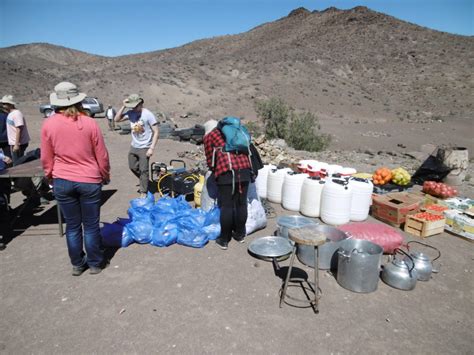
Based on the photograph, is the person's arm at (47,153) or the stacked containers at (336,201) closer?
the person's arm at (47,153)

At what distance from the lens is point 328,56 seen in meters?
50.1

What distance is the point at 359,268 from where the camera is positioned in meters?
3.79

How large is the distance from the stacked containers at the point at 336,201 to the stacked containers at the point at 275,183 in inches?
41.3

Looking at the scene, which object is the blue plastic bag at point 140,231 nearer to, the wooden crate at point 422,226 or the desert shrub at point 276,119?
the wooden crate at point 422,226

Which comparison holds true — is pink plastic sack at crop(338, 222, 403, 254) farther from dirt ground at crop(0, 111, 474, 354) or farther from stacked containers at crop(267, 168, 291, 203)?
stacked containers at crop(267, 168, 291, 203)

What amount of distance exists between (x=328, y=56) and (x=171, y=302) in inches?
2048

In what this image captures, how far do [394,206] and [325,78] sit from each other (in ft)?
126

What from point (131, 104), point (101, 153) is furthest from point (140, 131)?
point (101, 153)

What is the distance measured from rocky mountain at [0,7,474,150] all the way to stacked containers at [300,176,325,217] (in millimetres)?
16347

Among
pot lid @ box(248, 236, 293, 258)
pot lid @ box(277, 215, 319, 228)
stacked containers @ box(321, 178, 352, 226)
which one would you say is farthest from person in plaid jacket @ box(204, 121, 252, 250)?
stacked containers @ box(321, 178, 352, 226)

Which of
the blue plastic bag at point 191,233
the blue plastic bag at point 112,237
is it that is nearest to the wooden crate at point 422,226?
the blue plastic bag at point 191,233

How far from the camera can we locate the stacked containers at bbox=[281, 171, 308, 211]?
6191 millimetres

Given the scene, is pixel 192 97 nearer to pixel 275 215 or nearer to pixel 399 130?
pixel 399 130

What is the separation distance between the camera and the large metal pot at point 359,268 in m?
3.76
